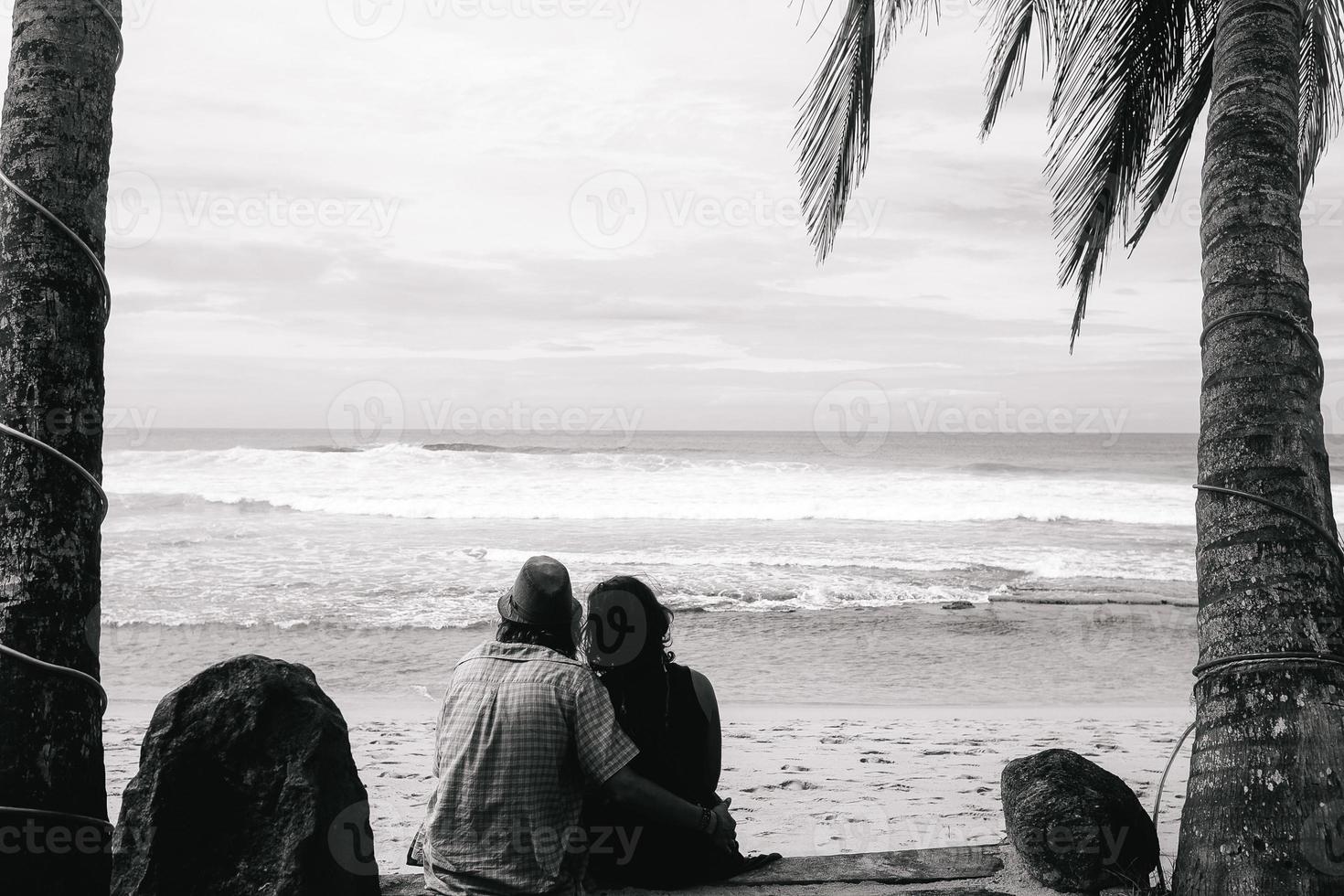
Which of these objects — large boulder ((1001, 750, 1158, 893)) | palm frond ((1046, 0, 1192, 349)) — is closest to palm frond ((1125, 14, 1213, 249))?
palm frond ((1046, 0, 1192, 349))

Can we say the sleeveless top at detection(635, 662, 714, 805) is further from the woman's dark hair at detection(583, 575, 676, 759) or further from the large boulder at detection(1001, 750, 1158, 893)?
the large boulder at detection(1001, 750, 1158, 893)

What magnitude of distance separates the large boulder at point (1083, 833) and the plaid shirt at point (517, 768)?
1.61 m

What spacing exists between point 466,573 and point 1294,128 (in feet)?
36.4

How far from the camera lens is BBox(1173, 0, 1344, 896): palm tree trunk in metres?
2.78

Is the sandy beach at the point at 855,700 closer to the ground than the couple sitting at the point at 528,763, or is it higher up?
closer to the ground

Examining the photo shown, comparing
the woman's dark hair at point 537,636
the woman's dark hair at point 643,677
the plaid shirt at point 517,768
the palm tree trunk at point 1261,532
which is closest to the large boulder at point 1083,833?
the palm tree trunk at point 1261,532

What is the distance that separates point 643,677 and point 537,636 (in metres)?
0.75

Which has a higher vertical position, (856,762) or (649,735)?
(649,735)

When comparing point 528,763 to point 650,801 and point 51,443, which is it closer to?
point 650,801

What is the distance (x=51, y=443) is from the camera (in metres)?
2.59

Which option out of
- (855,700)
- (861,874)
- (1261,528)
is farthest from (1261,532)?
(855,700)

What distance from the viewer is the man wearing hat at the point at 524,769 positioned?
2783 mm

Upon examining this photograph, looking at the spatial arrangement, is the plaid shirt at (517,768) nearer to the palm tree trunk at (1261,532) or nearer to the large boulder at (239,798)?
the large boulder at (239,798)

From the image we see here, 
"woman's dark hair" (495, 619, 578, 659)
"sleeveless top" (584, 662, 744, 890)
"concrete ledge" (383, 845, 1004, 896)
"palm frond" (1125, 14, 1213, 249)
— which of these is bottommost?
"concrete ledge" (383, 845, 1004, 896)
